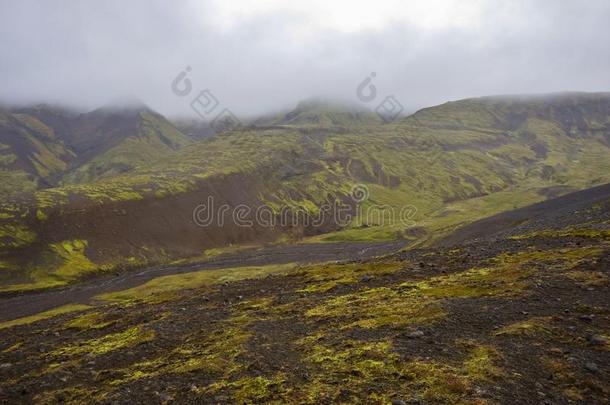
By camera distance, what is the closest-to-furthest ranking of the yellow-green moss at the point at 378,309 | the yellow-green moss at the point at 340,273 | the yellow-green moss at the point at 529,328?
the yellow-green moss at the point at 529,328 < the yellow-green moss at the point at 378,309 < the yellow-green moss at the point at 340,273

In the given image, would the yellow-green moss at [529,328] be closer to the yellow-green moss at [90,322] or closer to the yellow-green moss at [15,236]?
the yellow-green moss at [90,322]

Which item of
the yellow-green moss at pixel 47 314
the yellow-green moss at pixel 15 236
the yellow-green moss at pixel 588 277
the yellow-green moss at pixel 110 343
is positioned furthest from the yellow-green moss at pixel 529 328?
the yellow-green moss at pixel 15 236

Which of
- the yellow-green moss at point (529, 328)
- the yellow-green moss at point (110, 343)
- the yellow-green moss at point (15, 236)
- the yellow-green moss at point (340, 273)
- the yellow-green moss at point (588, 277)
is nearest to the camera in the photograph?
the yellow-green moss at point (529, 328)

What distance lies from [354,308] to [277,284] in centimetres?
1671

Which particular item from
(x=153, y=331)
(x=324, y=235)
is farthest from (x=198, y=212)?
(x=153, y=331)

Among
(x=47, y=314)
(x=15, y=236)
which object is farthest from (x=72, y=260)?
(x=47, y=314)

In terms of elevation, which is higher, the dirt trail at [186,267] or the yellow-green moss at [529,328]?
the yellow-green moss at [529,328]

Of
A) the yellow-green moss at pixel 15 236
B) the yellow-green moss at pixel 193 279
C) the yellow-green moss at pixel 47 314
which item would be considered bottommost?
the yellow-green moss at pixel 193 279

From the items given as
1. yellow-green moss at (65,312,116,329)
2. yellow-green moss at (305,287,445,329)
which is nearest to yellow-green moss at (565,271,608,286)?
yellow-green moss at (305,287,445,329)

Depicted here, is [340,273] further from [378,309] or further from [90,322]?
[90,322]

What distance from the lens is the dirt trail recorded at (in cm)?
8350

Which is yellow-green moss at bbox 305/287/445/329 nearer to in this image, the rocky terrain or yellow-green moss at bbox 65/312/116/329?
the rocky terrain

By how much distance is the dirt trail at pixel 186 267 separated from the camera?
3287 inches

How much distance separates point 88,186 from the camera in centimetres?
15575
